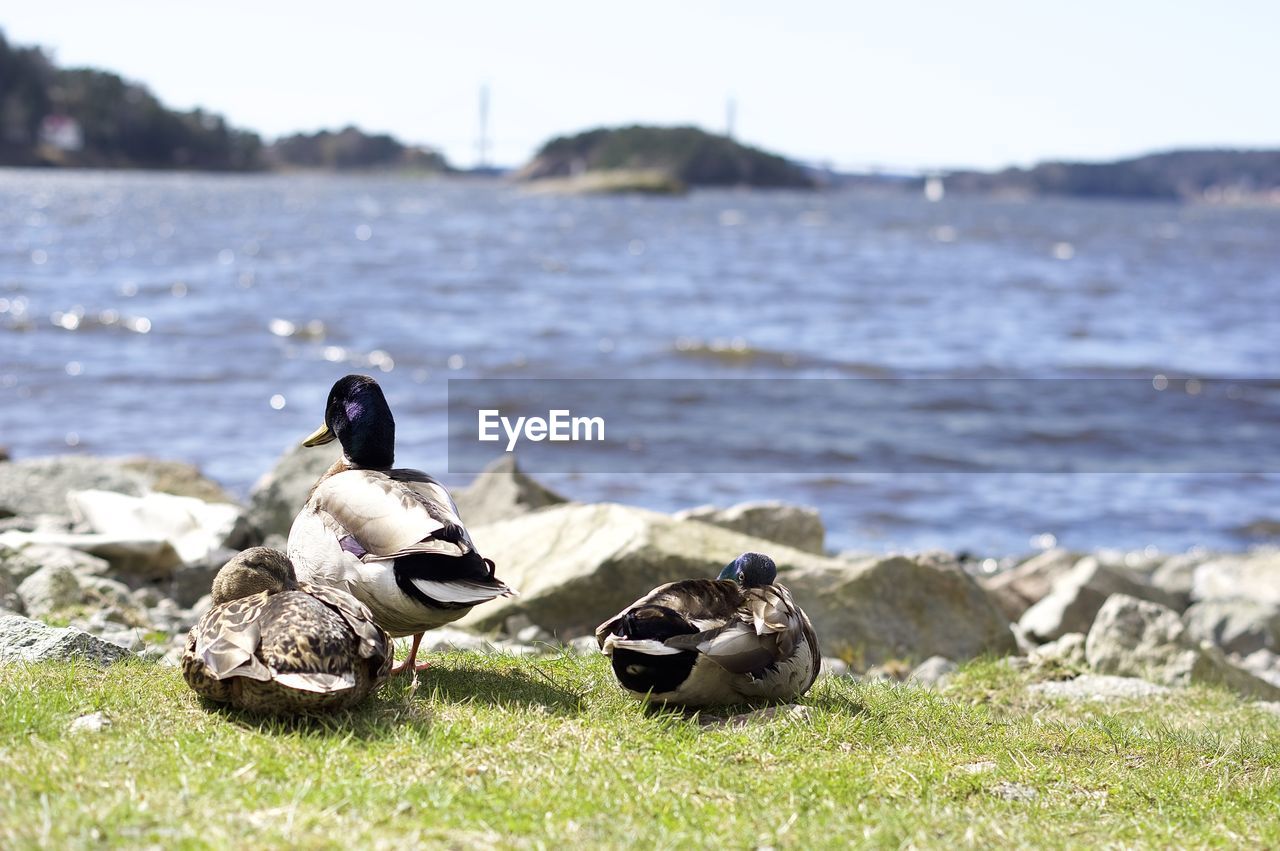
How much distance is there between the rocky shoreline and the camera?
308 inches

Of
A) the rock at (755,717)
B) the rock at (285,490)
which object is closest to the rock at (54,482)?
the rock at (285,490)

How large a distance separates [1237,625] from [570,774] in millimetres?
7675

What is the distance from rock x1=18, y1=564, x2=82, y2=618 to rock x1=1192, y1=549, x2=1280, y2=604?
29.6 ft

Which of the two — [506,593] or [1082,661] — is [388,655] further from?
[1082,661]

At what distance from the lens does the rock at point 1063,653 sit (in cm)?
798

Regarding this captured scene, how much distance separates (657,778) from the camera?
178 inches

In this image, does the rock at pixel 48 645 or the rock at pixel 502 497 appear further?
the rock at pixel 502 497

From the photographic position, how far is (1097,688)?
24.4 ft

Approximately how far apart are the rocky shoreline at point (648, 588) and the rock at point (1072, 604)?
14 millimetres

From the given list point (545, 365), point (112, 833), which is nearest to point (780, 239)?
point (545, 365)

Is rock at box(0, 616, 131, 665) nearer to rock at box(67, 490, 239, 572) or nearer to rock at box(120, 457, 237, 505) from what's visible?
rock at box(67, 490, 239, 572)

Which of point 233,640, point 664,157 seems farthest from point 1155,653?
point 664,157

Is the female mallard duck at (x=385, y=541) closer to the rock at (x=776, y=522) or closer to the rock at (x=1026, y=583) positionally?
the rock at (x=776, y=522)

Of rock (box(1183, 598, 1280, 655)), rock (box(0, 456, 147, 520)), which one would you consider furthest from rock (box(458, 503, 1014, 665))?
rock (box(0, 456, 147, 520))
